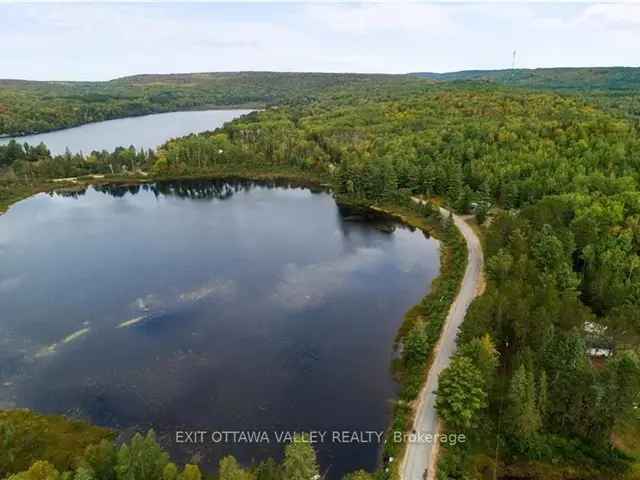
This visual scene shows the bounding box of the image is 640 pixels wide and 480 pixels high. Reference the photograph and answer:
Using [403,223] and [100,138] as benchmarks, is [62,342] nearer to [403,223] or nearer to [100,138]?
[403,223]

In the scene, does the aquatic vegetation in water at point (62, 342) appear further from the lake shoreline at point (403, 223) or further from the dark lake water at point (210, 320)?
the lake shoreline at point (403, 223)

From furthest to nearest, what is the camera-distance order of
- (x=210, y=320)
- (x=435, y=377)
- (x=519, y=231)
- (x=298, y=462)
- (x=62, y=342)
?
(x=519, y=231) → (x=210, y=320) → (x=62, y=342) → (x=435, y=377) → (x=298, y=462)

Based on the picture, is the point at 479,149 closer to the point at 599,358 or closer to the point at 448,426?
the point at 599,358

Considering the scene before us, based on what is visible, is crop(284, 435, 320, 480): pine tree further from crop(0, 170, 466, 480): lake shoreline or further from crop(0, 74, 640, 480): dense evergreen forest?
crop(0, 170, 466, 480): lake shoreline

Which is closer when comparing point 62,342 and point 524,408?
point 524,408

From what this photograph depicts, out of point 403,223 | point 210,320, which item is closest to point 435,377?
point 210,320

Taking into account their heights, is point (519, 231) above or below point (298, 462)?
above

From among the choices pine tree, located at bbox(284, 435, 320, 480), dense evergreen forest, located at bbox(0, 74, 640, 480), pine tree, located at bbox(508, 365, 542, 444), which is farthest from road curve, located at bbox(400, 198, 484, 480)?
pine tree, located at bbox(284, 435, 320, 480)
